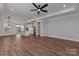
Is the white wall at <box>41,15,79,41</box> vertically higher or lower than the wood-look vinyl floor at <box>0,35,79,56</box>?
higher

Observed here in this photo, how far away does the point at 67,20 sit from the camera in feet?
20.3

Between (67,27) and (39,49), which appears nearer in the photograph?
(39,49)

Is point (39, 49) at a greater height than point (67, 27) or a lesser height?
lesser

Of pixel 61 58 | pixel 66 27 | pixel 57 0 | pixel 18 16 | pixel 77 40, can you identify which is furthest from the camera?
pixel 66 27

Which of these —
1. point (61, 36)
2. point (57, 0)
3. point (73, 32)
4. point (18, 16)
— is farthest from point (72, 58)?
point (73, 32)

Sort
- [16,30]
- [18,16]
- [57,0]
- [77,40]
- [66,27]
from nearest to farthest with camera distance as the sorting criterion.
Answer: [57,0], [16,30], [18,16], [77,40], [66,27]

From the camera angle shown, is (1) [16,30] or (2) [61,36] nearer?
(1) [16,30]

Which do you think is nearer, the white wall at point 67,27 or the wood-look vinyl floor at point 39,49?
the wood-look vinyl floor at point 39,49

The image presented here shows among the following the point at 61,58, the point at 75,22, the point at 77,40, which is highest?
the point at 75,22

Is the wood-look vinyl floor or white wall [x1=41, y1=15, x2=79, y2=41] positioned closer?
the wood-look vinyl floor

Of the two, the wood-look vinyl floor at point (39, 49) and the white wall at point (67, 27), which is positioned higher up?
the white wall at point (67, 27)

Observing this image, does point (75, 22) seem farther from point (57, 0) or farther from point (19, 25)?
point (57, 0)

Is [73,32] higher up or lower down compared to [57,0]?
lower down

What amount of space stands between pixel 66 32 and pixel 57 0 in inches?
200
